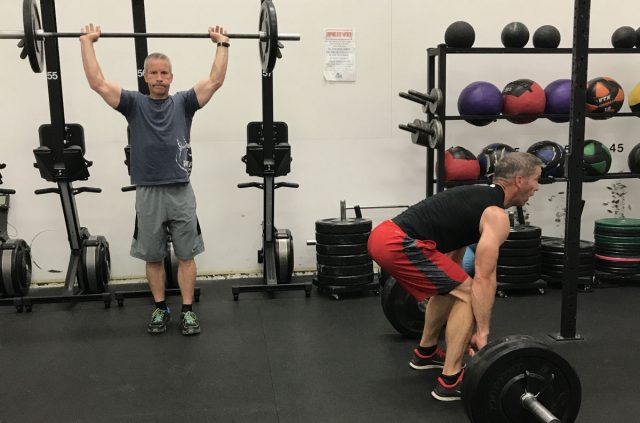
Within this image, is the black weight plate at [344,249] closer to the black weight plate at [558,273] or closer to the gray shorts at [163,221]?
the gray shorts at [163,221]

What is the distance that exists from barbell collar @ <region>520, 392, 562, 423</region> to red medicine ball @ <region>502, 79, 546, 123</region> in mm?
2473

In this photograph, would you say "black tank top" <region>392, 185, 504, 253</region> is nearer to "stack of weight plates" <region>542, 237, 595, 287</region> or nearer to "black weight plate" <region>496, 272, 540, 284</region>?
"black weight plate" <region>496, 272, 540, 284</region>

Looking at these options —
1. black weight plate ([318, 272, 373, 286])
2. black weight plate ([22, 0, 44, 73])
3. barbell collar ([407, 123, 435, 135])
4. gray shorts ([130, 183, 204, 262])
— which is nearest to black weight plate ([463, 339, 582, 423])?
gray shorts ([130, 183, 204, 262])

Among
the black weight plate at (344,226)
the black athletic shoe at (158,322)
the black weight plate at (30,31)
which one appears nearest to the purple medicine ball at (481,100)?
the black weight plate at (344,226)

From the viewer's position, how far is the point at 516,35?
12.7 ft

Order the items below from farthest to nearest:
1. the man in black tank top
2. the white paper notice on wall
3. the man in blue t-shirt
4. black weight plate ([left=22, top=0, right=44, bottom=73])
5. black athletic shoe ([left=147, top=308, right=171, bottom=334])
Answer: the white paper notice on wall < black athletic shoe ([left=147, top=308, right=171, bottom=334]) < the man in blue t-shirt < black weight plate ([left=22, top=0, right=44, bottom=73]) < the man in black tank top

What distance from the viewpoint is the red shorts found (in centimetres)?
234

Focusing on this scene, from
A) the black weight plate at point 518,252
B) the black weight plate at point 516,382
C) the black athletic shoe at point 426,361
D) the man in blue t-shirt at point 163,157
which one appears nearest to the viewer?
the black weight plate at point 516,382

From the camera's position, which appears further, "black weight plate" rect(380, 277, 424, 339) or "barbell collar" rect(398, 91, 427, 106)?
"barbell collar" rect(398, 91, 427, 106)

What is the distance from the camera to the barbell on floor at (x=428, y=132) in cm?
375

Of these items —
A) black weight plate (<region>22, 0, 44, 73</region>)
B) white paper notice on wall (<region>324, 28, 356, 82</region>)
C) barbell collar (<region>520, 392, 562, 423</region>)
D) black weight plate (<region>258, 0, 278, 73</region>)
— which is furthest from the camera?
white paper notice on wall (<region>324, 28, 356, 82</region>)

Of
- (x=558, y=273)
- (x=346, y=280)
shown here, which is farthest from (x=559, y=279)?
(x=346, y=280)

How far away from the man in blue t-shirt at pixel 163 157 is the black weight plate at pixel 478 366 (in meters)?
1.70

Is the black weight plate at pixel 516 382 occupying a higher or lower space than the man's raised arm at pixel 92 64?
lower
